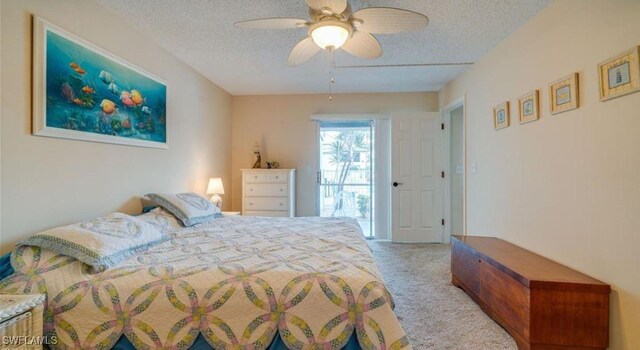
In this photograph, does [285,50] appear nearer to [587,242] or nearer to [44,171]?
[44,171]

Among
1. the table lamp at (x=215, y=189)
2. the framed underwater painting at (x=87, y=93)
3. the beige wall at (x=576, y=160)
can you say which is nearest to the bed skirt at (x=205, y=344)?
the framed underwater painting at (x=87, y=93)

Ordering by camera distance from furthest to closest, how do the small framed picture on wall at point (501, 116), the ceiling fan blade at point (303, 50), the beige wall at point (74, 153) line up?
the small framed picture on wall at point (501, 116)
the ceiling fan blade at point (303, 50)
the beige wall at point (74, 153)

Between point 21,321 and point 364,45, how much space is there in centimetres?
234

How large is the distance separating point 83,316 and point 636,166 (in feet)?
8.93

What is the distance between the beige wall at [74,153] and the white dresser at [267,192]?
102 centimetres

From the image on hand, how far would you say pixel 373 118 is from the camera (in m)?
4.65

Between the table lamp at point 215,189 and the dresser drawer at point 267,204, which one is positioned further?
the dresser drawer at point 267,204

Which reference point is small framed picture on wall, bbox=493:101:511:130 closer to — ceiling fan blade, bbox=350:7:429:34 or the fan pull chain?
ceiling fan blade, bbox=350:7:429:34

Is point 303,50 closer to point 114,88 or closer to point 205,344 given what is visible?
point 114,88

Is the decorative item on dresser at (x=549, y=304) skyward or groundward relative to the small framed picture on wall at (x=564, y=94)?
groundward

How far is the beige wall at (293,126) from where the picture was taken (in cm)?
471

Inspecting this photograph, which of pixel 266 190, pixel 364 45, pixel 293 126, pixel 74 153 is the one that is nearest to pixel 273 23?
pixel 364 45

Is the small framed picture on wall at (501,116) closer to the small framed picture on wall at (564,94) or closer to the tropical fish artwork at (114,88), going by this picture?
the small framed picture on wall at (564,94)

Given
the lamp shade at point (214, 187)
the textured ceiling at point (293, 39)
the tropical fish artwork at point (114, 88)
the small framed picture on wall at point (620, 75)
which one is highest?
the textured ceiling at point (293, 39)
